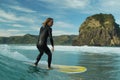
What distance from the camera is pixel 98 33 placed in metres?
170

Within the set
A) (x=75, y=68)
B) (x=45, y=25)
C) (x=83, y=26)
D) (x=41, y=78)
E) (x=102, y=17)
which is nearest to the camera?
(x=41, y=78)

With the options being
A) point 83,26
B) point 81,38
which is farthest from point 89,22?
point 81,38

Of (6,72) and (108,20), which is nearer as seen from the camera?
(6,72)

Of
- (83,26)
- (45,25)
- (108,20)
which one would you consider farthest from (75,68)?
(108,20)

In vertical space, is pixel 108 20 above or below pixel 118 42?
above

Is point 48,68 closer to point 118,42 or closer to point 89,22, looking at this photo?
point 118,42

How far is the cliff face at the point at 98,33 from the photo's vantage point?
6511 inches

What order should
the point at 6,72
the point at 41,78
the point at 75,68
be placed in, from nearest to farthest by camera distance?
the point at 6,72 → the point at 41,78 → the point at 75,68

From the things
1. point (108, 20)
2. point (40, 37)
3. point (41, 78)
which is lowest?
point (41, 78)

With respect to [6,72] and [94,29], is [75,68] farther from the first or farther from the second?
[94,29]

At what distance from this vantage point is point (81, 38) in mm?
167375

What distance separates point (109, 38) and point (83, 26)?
1856 cm

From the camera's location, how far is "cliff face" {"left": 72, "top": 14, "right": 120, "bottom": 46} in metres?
165

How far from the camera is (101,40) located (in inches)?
6540
